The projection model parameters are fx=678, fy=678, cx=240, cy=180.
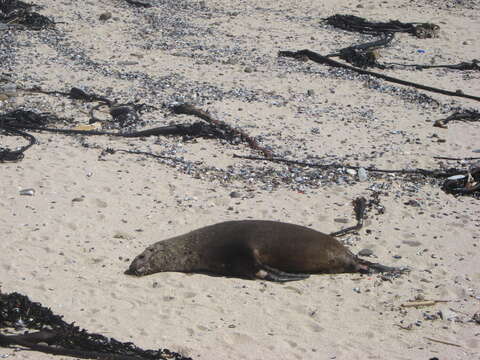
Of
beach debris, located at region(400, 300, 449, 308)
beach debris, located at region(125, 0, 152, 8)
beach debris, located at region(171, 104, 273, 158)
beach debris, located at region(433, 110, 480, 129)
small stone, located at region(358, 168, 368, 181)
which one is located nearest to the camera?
beach debris, located at region(400, 300, 449, 308)

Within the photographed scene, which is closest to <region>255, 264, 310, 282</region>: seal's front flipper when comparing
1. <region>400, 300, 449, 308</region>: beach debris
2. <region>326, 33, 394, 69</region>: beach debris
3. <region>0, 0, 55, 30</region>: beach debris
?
<region>400, 300, 449, 308</region>: beach debris

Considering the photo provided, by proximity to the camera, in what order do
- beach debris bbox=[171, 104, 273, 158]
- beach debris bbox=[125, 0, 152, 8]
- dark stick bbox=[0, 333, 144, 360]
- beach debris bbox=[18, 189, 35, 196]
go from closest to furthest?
dark stick bbox=[0, 333, 144, 360], beach debris bbox=[18, 189, 35, 196], beach debris bbox=[171, 104, 273, 158], beach debris bbox=[125, 0, 152, 8]

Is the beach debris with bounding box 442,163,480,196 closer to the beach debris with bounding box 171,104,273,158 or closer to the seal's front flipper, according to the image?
the beach debris with bounding box 171,104,273,158

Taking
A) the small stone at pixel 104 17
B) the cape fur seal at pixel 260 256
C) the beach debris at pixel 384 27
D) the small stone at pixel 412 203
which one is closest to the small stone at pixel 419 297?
the cape fur seal at pixel 260 256

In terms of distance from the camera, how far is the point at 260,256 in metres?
5.13

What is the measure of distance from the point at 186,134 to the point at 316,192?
1971 millimetres

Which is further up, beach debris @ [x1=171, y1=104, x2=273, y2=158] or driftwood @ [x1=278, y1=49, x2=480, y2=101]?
driftwood @ [x1=278, y1=49, x2=480, y2=101]

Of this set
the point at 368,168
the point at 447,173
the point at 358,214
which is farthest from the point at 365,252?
the point at 447,173

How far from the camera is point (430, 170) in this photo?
24.2 feet

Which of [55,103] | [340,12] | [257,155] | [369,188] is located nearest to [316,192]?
[369,188]

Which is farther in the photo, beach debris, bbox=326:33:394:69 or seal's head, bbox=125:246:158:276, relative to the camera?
beach debris, bbox=326:33:394:69

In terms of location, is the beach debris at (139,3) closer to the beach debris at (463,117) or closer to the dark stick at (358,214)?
the beach debris at (463,117)

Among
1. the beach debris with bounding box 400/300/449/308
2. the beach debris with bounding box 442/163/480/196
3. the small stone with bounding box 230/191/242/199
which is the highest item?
the beach debris with bounding box 442/163/480/196

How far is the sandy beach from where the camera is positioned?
14.9 ft
